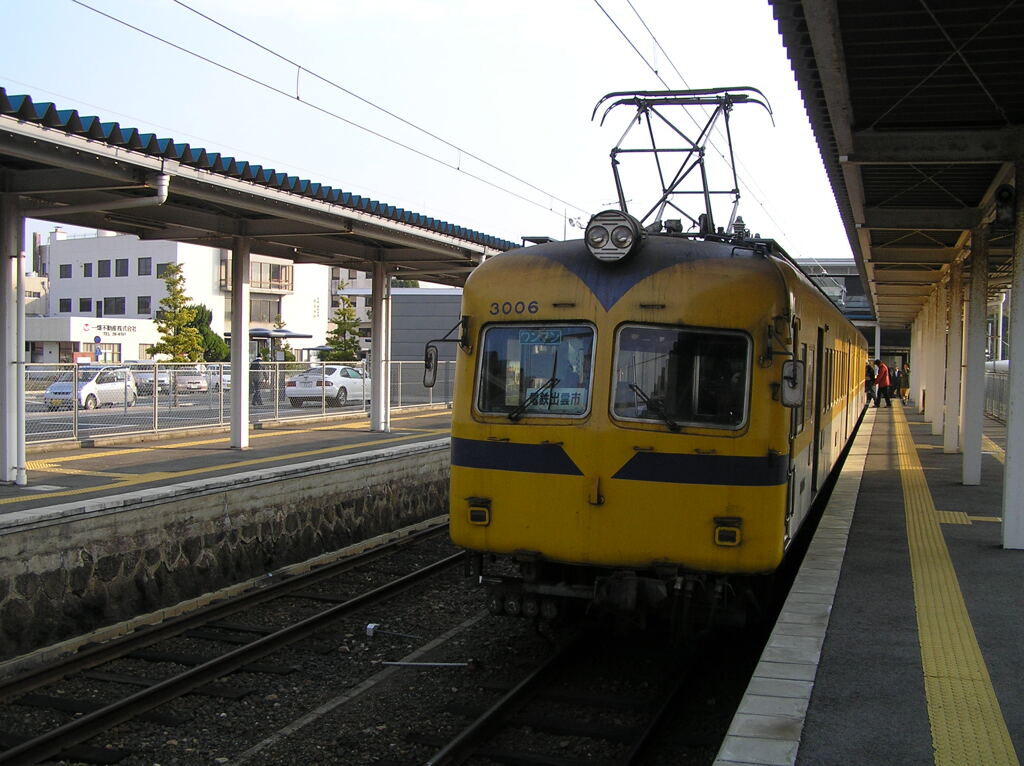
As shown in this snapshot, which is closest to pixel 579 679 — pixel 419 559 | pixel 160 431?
pixel 419 559

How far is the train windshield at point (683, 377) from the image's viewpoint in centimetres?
636

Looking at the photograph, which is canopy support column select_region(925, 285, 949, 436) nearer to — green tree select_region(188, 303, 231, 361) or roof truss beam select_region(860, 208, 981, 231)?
roof truss beam select_region(860, 208, 981, 231)

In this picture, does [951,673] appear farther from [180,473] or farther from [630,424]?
[180,473]

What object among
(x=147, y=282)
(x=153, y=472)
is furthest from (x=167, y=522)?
(x=147, y=282)

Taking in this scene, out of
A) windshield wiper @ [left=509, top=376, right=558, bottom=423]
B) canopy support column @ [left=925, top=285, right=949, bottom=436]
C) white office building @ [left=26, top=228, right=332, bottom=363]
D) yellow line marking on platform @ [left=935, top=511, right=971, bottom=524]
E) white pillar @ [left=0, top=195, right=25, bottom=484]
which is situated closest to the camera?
windshield wiper @ [left=509, top=376, right=558, bottom=423]

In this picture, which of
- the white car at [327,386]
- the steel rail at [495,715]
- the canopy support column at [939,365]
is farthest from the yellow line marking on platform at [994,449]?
the white car at [327,386]

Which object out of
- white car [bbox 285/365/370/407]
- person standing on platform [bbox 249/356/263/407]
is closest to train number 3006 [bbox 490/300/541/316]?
person standing on platform [bbox 249/356/263/407]

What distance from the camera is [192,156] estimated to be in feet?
38.6

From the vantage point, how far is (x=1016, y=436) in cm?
885

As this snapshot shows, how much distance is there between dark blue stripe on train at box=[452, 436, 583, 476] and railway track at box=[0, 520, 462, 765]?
82.6 inches

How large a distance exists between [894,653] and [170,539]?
252 inches

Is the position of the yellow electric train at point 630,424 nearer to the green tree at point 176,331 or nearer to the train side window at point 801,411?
the train side window at point 801,411

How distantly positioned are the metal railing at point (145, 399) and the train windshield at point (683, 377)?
11.8 metres

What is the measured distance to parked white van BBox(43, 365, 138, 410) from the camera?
15680mm
